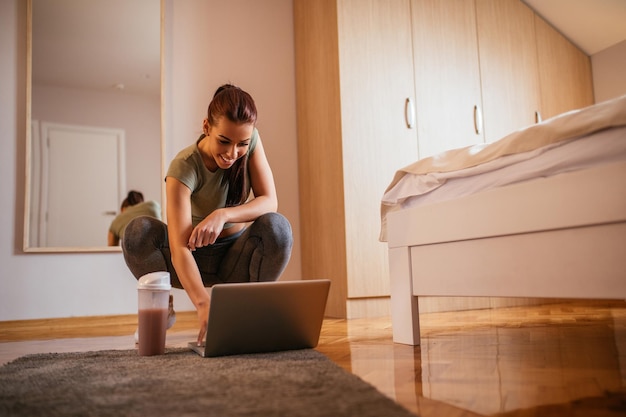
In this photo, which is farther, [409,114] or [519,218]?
[409,114]

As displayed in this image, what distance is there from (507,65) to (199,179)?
2548mm

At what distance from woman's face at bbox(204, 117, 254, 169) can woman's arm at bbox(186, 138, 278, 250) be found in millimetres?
137

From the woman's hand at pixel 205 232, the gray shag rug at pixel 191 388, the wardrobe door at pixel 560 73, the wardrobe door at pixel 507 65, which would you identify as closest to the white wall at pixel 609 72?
the wardrobe door at pixel 560 73

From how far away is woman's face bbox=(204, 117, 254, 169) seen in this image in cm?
144

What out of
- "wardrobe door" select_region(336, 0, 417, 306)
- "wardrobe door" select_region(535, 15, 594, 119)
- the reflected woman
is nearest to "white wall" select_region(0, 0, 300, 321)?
the reflected woman

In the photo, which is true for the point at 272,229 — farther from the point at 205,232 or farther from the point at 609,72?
the point at 609,72

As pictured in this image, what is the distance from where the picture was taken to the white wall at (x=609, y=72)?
3.60 metres

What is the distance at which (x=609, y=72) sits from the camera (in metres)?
3.72

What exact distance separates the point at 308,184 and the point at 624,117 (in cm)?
209

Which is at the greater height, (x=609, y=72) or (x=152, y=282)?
(x=609, y=72)

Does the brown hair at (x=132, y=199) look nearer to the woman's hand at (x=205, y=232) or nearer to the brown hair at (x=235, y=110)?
the brown hair at (x=235, y=110)

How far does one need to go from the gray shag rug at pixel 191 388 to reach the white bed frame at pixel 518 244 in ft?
1.48

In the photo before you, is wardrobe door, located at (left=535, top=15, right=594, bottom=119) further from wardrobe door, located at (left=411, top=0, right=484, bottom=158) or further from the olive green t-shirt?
the olive green t-shirt

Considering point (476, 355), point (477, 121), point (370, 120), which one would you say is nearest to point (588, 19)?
point (477, 121)
